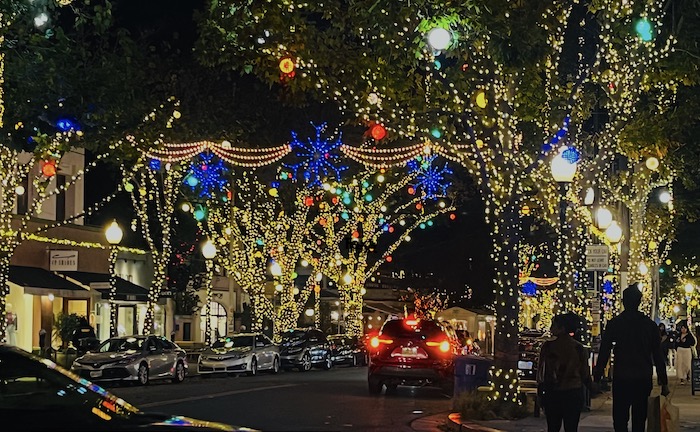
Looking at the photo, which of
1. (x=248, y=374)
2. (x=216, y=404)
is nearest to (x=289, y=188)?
(x=248, y=374)

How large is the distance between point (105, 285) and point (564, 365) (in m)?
31.1

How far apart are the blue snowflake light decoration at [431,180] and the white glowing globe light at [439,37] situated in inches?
803

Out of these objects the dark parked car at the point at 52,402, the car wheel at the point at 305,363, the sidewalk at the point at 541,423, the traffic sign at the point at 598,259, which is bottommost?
the car wheel at the point at 305,363

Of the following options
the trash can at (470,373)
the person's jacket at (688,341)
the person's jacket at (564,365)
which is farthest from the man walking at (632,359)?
the person's jacket at (688,341)

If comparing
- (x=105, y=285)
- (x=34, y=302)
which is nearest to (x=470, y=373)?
(x=34, y=302)

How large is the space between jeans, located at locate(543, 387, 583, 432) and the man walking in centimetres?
38

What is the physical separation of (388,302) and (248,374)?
47264mm

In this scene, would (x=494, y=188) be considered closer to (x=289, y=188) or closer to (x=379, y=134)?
(x=379, y=134)

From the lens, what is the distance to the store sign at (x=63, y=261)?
38688 millimetres

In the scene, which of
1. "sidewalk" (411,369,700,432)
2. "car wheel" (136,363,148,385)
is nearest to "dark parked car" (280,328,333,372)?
"car wheel" (136,363,148,385)

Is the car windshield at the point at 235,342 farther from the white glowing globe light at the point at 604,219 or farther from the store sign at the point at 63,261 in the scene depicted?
the white glowing globe light at the point at 604,219

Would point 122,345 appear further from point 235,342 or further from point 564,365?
point 564,365

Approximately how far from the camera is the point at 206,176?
1348 inches

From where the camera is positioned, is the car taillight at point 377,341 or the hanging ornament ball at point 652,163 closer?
the car taillight at point 377,341
